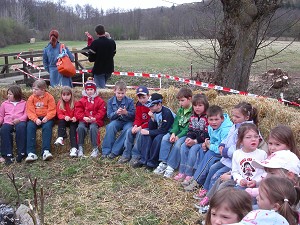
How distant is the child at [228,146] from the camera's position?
186 inches

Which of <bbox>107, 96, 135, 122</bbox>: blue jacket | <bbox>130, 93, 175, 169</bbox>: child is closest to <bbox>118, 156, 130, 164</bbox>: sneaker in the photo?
<bbox>130, 93, 175, 169</bbox>: child

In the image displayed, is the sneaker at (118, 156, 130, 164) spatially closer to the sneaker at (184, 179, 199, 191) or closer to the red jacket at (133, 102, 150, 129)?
the red jacket at (133, 102, 150, 129)

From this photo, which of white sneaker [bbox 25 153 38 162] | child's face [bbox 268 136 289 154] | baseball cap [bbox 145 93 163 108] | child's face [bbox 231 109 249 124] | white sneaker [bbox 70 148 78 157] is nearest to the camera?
child's face [bbox 268 136 289 154]

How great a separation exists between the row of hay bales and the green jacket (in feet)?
2.63

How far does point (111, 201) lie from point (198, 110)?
5.62 feet

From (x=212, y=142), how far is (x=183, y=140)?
0.60 meters

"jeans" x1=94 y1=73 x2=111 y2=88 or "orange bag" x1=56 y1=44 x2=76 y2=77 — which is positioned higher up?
"orange bag" x1=56 y1=44 x2=76 y2=77

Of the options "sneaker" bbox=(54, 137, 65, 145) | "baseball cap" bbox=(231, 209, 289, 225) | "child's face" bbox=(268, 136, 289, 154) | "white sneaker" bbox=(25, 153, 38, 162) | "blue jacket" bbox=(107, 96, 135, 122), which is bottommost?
"white sneaker" bbox=(25, 153, 38, 162)

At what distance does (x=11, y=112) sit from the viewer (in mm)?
6824

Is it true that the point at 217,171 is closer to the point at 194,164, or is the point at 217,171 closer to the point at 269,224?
the point at 194,164

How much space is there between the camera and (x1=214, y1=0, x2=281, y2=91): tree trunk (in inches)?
336

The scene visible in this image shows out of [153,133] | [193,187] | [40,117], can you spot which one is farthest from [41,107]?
[193,187]

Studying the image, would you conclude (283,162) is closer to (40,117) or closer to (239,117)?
(239,117)

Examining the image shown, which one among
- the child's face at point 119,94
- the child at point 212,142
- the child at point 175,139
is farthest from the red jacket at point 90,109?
the child at point 212,142
